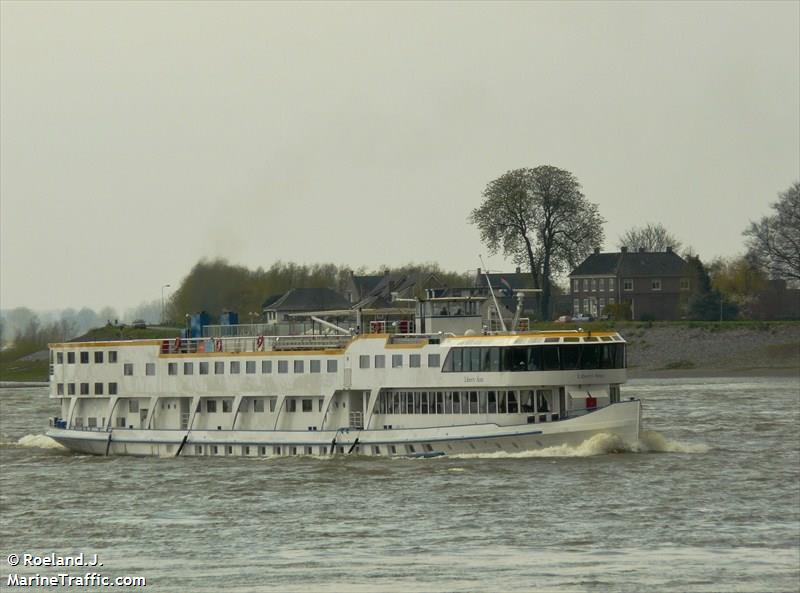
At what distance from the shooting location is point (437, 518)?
1813 inches

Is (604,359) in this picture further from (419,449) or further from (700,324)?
(700,324)

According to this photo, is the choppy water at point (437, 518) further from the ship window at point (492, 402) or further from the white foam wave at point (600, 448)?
the ship window at point (492, 402)

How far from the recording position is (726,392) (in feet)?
332

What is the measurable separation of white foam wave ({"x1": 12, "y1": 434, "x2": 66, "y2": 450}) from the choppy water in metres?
5.78

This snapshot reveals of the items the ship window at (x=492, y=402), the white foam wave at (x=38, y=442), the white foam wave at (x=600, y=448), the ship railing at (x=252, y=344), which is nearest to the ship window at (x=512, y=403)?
the ship window at (x=492, y=402)

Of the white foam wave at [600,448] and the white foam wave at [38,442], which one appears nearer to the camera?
the white foam wave at [600,448]

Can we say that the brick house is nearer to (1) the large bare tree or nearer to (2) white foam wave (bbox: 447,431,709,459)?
(1) the large bare tree

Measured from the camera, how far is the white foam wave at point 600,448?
57906 millimetres

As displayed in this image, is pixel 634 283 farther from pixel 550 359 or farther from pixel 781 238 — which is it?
pixel 550 359

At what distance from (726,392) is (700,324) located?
3239 cm

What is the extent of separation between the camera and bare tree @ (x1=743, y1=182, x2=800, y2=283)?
14362 centimetres

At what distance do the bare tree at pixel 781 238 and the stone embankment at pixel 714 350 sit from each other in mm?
14685

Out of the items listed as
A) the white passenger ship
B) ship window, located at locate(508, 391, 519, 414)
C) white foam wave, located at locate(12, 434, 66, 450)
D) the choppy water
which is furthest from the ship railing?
white foam wave, located at locate(12, 434, 66, 450)

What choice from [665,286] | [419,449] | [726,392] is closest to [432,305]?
[419,449]
